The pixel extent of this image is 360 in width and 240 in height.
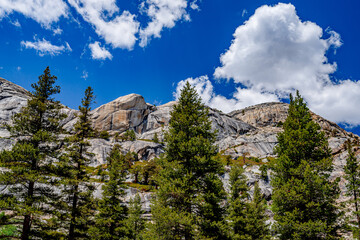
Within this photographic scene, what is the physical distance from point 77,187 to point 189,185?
11.5 m

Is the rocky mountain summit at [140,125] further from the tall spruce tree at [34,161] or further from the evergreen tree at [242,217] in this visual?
the tall spruce tree at [34,161]

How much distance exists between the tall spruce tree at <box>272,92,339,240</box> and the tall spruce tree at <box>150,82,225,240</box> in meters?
4.18

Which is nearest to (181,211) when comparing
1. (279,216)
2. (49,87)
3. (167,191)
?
(167,191)

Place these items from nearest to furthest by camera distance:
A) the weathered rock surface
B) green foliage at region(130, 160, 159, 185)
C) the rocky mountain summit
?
1. green foliage at region(130, 160, 159, 185)
2. the rocky mountain summit
3. the weathered rock surface

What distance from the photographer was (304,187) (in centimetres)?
1209

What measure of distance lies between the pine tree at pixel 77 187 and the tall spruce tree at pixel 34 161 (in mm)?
1496

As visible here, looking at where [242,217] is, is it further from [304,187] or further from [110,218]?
[110,218]

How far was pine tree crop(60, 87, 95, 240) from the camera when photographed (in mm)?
16188

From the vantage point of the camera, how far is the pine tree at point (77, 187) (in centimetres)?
1619

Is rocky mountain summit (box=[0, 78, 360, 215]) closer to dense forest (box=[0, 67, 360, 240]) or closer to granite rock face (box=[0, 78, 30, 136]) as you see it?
granite rock face (box=[0, 78, 30, 136])

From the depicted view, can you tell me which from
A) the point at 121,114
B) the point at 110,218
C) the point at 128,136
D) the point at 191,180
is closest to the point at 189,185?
the point at 191,180

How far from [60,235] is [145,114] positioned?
125121mm

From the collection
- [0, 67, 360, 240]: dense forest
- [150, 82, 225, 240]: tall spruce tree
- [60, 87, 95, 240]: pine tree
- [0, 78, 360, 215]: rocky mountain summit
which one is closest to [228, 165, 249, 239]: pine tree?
[0, 67, 360, 240]: dense forest

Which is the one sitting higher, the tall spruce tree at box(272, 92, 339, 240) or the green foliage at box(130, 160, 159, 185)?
the green foliage at box(130, 160, 159, 185)
